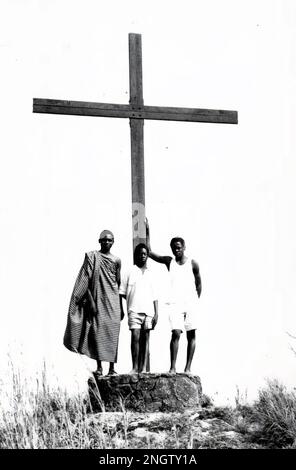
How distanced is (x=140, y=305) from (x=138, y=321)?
7.5 inches

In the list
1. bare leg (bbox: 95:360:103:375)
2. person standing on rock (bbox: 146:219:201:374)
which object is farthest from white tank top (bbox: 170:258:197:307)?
bare leg (bbox: 95:360:103:375)

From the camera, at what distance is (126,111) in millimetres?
10641

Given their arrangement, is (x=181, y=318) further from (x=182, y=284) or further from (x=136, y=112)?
(x=136, y=112)

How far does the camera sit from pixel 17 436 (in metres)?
8.16

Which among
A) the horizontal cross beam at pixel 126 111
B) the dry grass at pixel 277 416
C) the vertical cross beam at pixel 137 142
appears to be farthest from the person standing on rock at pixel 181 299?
the horizontal cross beam at pixel 126 111

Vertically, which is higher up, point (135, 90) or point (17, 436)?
point (135, 90)

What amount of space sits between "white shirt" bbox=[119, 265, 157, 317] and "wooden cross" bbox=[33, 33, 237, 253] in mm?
452

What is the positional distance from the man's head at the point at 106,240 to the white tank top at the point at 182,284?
2.55ft

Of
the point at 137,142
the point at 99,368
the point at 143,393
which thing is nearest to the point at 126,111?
the point at 137,142

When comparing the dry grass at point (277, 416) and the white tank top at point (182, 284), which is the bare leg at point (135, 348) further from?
the dry grass at point (277, 416)
